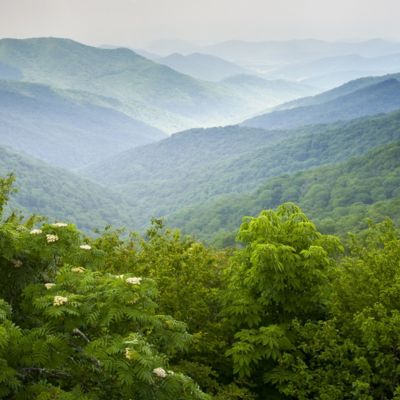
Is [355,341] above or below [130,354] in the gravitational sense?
below

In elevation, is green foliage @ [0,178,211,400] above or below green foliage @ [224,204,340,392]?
above

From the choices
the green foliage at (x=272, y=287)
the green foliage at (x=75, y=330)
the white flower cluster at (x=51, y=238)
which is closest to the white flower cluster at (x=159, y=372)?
the green foliage at (x=75, y=330)

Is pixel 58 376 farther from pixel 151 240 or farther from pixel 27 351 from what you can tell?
pixel 151 240

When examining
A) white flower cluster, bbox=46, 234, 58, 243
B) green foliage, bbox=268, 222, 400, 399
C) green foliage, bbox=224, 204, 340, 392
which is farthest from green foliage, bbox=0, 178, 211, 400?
green foliage, bbox=224, 204, 340, 392

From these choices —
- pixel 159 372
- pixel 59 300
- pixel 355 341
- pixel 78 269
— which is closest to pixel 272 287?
pixel 355 341

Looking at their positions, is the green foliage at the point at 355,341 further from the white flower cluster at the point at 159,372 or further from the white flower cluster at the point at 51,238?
the white flower cluster at the point at 51,238

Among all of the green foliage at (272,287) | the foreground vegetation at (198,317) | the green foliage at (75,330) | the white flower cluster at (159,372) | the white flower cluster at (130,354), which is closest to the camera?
the white flower cluster at (130,354)

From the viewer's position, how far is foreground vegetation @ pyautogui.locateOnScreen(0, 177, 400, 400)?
9.84 m

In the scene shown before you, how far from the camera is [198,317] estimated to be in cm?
2186

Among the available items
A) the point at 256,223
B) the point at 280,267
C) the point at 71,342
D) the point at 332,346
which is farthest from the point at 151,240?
the point at 71,342

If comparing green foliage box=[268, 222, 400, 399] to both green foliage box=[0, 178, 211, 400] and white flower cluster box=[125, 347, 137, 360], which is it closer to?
green foliage box=[0, 178, 211, 400]

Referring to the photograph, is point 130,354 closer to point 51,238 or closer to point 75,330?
point 75,330

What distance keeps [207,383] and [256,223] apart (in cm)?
661

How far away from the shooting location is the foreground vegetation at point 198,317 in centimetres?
984
